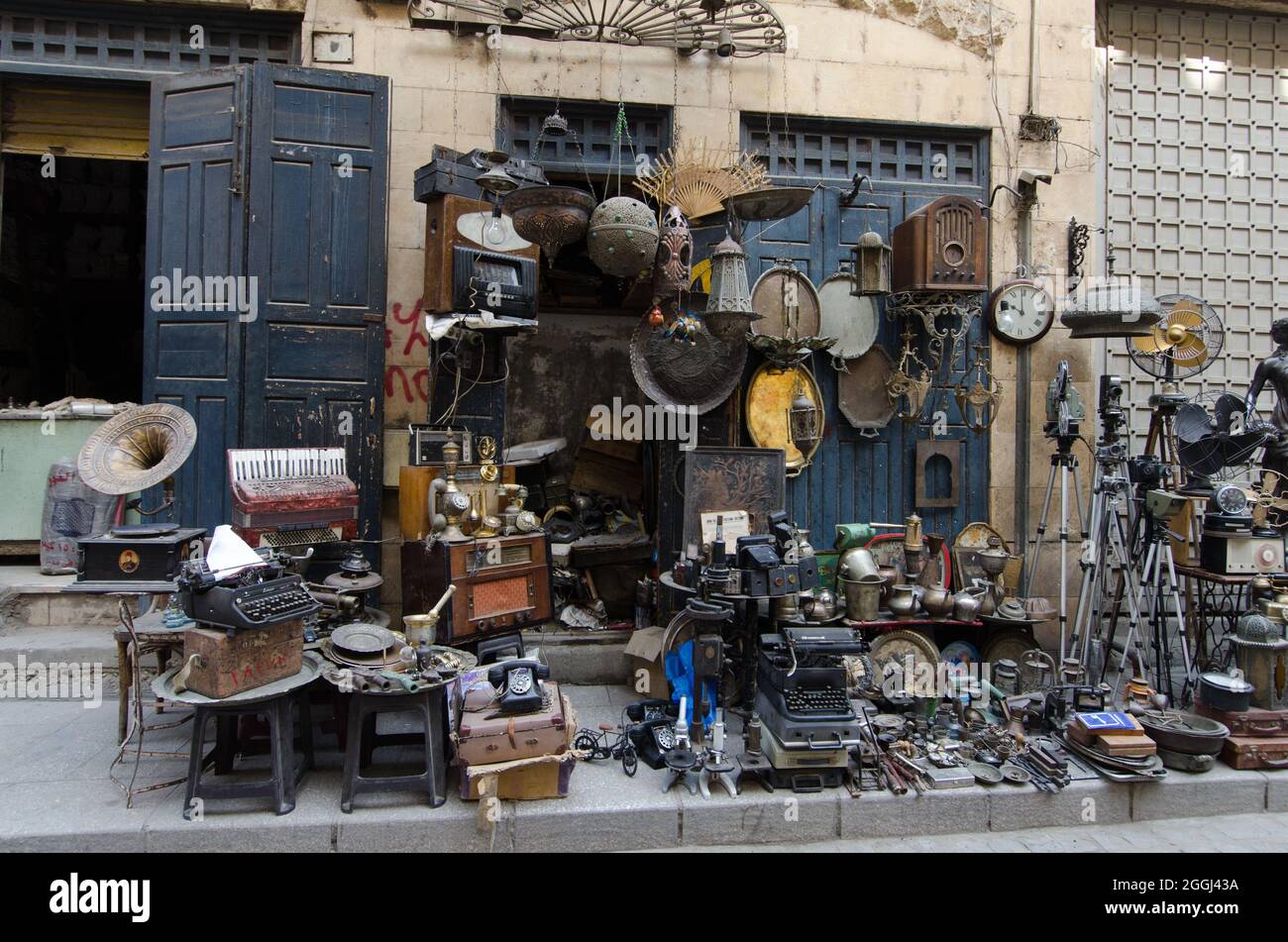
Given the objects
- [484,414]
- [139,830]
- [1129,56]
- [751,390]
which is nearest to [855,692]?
[751,390]

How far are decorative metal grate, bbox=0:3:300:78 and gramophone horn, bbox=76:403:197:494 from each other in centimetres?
335

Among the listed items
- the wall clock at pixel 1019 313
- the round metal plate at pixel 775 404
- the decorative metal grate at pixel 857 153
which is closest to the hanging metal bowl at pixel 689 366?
the round metal plate at pixel 775 404

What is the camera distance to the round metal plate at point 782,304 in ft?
21.2

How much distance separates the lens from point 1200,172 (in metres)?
7.59

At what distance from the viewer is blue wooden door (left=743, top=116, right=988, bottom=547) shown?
6.73 m

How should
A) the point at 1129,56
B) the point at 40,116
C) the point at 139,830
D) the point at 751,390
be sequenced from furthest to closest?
the point at 1129,56, the point at 40,116, the point at 751,390, the point at 139,830

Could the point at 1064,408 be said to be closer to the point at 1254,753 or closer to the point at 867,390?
the point at 867,390

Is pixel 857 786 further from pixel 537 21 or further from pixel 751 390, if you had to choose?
pixel 537 21

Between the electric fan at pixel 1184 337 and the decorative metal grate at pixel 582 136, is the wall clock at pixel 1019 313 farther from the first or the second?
the decorative metal grate at pixel 582 136

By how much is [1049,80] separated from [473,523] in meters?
6.48

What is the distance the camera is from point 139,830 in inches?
152

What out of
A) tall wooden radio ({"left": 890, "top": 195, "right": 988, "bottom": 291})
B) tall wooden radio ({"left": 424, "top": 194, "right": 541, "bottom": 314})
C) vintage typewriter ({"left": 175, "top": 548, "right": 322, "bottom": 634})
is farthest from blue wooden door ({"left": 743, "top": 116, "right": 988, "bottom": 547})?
vintage typewriter ({"left": 175, "top": 548, "right": 322, "bottom": 634})

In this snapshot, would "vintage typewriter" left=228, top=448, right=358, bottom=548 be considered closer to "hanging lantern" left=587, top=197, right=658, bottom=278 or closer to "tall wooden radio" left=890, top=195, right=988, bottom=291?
"hanging lantern" left=587, top=197, right=658, bottom=278

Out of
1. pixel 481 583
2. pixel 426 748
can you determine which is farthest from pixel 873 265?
pixel 426 748
